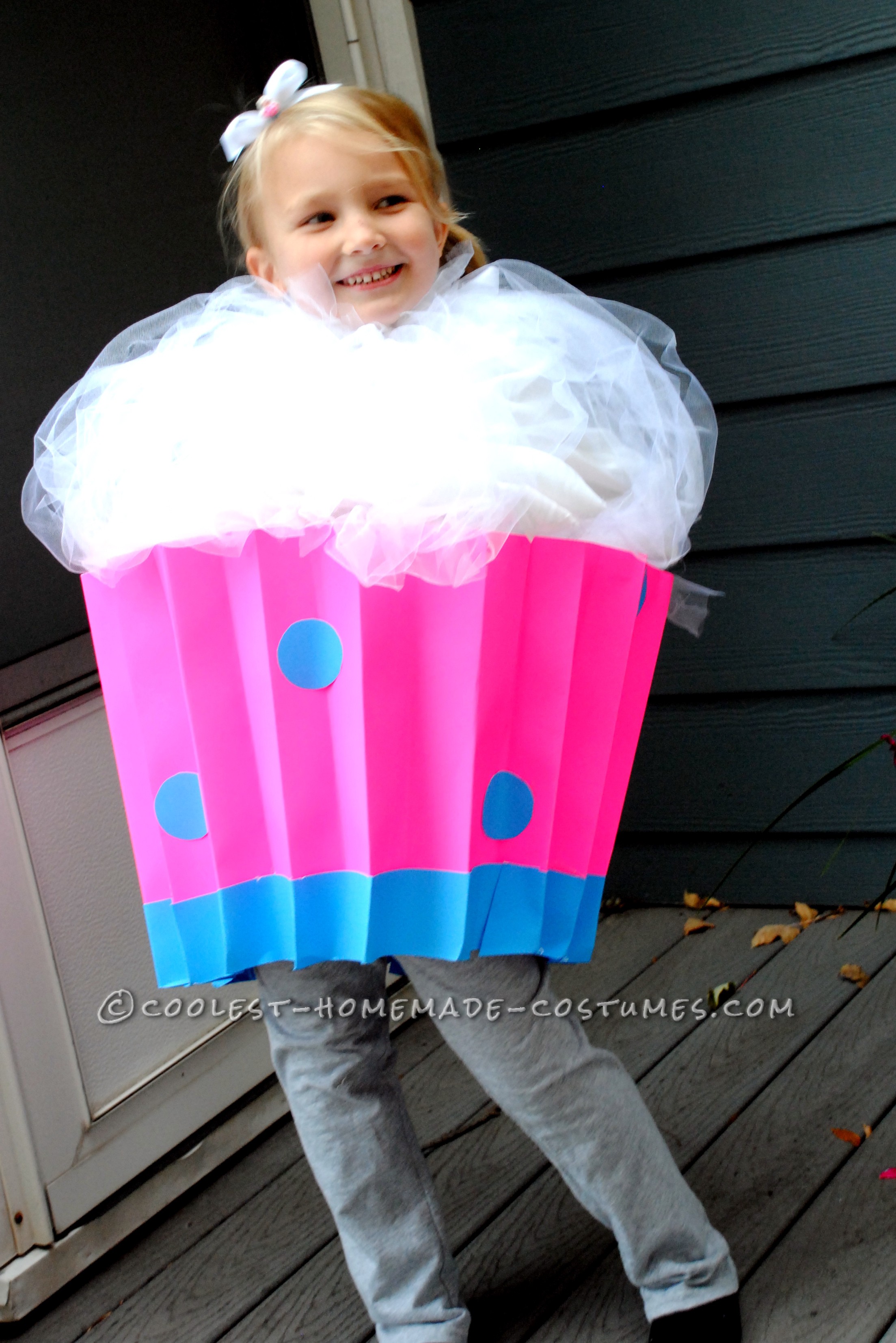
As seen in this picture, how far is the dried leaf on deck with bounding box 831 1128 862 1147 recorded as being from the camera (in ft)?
4.81

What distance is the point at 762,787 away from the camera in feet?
6.91

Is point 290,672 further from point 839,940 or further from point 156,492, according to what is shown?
point 839,940

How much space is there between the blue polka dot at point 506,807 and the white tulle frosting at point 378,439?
0.63ft

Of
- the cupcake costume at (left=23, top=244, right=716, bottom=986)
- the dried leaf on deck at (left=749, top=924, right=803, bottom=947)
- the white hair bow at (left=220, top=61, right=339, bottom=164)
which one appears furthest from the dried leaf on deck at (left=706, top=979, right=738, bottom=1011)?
the white hair bow at (left=220, top=61, right=339, bottom=164)

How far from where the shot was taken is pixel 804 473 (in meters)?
1.95

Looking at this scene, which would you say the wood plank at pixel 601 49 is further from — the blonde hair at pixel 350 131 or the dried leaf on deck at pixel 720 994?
the dried leaf on deck at pixel 720 994

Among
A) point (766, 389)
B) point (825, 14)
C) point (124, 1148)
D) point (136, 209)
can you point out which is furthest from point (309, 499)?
point (825, 14)

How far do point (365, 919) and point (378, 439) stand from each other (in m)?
0.40

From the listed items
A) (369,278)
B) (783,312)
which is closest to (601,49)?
(783,312)

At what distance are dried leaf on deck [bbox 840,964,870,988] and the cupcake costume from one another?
0.87 m

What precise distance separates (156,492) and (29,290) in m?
0.62

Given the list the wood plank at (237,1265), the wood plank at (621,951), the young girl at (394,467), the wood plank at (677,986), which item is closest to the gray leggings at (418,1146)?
the young girl at (394,467)

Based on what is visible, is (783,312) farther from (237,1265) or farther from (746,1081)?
(237,1265)

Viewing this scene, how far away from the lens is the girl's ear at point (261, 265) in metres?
1.22
